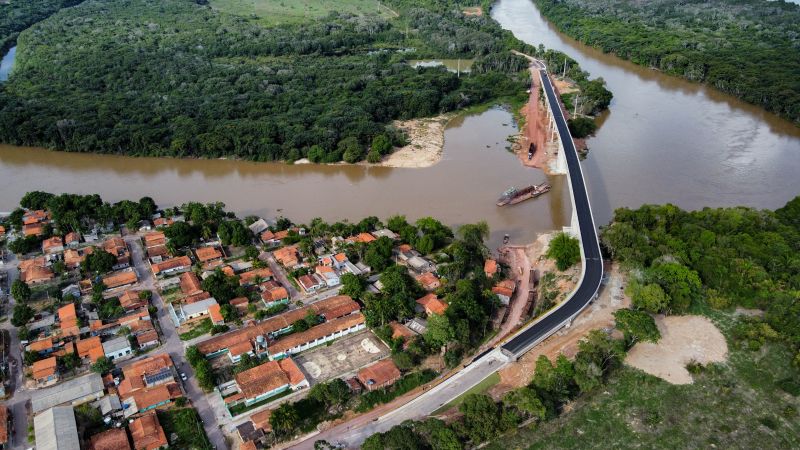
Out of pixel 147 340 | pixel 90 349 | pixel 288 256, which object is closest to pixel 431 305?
pixel 288 256

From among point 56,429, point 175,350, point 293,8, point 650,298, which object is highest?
point 293,8

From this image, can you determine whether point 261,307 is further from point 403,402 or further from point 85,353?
point 403,402

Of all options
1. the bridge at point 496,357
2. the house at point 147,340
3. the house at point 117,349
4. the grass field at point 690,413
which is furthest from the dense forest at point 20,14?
the grass field at point 690,413

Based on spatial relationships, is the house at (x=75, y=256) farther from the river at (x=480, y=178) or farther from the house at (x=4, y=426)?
the house at (x=4, y=426)

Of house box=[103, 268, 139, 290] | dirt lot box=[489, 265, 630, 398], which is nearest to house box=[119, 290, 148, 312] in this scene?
house box=[103, 268, 139, 290]

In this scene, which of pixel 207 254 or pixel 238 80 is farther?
pixel 238 80

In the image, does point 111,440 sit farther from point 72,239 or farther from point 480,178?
point 480,178
